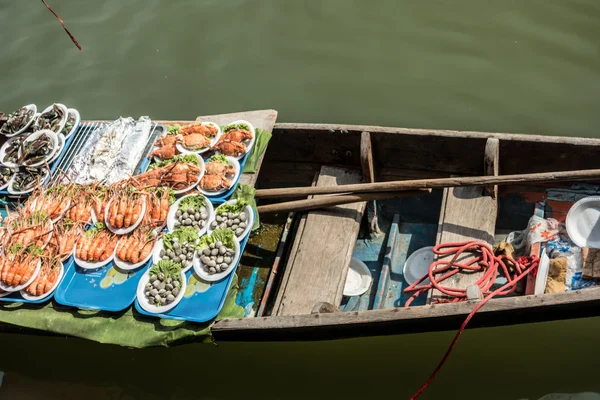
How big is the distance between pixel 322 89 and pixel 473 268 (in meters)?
3.49

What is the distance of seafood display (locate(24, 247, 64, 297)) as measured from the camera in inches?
206

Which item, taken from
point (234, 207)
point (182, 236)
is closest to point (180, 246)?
point (182, 236)

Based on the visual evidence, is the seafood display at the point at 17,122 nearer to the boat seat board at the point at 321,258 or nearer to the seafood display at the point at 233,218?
the seafood display at the point at 233,218

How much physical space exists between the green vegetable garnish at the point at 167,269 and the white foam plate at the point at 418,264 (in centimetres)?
200

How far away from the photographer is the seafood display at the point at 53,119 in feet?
21.4

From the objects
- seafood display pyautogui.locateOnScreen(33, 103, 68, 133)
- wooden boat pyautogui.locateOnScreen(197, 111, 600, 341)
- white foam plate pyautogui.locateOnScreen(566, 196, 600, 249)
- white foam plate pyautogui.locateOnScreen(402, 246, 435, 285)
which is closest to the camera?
wooden boat pyautogui.locateOnScreen(197, 111, 600, 341)

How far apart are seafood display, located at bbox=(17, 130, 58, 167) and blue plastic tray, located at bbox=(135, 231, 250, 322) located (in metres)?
2.18

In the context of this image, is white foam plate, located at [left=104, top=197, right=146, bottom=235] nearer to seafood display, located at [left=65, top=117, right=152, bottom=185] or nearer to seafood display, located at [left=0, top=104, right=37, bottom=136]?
seafood display, located at [left=65, top=117, right=152, bottom=185]

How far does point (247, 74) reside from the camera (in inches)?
320

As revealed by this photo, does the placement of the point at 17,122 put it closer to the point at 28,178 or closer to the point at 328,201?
the point at 28,178

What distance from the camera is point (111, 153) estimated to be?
20.1ft

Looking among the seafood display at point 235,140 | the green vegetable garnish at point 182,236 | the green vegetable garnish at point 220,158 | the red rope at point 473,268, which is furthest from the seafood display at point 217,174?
the red rope at point 473,268

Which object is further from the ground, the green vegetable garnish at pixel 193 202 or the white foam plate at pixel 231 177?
the white foam plate at pixel 231 177

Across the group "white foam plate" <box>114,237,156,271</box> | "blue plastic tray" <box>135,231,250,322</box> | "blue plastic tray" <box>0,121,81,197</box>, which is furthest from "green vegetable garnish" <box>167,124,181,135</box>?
"blue plastic tray" <box>135,231,250,322</box>
